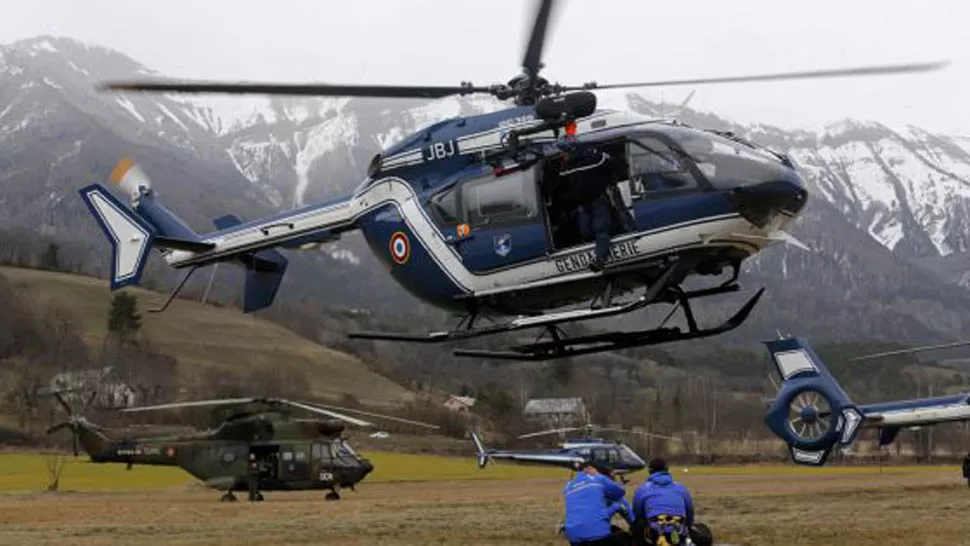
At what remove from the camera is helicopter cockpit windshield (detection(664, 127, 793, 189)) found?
55.5ft

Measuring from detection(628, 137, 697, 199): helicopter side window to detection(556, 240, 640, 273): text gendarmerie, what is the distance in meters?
0.75

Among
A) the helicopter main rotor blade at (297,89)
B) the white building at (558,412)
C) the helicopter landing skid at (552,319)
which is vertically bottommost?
the helicopter landing skid at (552,319)

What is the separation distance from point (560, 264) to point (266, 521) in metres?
11.6

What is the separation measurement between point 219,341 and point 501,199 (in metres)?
126

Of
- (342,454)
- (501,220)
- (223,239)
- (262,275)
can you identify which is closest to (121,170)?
(223,239)

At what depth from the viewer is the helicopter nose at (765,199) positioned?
663 inches

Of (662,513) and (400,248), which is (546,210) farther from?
(662,513)

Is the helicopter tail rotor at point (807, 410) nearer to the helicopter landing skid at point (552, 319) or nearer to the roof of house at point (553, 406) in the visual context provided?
the helicopter landing skid at point (552, 319)

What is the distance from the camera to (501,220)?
18578 mm

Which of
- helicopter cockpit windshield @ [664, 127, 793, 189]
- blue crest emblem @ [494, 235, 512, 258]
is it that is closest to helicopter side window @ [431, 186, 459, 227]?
blue crest emblem @ [494, 235, 512, 258]

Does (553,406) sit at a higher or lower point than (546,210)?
higher

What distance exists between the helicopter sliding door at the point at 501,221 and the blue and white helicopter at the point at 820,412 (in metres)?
22.6

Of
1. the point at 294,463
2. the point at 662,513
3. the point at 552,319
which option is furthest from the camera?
the point at 294,463

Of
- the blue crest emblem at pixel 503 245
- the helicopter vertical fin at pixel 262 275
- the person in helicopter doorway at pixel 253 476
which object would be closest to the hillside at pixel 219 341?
the person in helicopter doorway at pixel 253 476
